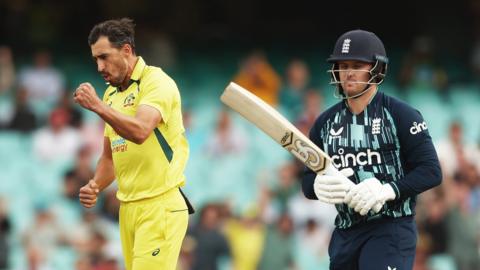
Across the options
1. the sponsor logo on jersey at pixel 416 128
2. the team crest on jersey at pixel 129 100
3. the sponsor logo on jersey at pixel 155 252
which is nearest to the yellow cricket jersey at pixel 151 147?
the team crest on jersey at pixel 129 100

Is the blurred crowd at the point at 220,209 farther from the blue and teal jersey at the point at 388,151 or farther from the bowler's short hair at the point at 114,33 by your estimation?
the blue and teal jersey at the point at 388,151

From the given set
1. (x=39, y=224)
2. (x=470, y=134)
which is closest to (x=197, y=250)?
(x=39, y=224)

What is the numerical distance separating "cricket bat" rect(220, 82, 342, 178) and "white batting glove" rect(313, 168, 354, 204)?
4cm

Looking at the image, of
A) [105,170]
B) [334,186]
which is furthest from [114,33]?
[334,186]

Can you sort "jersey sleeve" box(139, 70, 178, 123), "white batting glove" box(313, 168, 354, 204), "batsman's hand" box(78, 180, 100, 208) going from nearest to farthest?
"white batting glove" box(313, 168, 354, 204) → "jersey sleeve" box(139, 70, 178, 123) → "batsman's hand" box(78, 180, 100, 208)

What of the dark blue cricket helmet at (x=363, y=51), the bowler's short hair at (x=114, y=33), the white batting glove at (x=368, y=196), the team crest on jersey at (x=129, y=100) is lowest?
the white batting glove at (x=368, y=196)

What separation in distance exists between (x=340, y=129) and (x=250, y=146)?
785cm

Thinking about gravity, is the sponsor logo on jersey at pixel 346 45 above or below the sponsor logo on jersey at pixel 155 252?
above

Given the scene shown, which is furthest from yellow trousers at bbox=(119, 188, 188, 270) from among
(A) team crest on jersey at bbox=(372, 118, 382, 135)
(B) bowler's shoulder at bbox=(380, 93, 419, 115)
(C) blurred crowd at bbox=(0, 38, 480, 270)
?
(C) blurred crowd at bbox=(0, 38, 480, 270)

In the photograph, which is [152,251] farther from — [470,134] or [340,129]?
[470,134]

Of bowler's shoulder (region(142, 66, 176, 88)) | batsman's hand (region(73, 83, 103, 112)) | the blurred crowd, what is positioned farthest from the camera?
the blurred crowd

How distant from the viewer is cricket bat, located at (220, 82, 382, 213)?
5.66m

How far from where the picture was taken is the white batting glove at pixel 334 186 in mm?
5562

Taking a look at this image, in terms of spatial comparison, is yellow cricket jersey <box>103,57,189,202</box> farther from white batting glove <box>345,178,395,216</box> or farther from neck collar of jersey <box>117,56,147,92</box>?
white batting glove <box>345,178,395,216</box>
